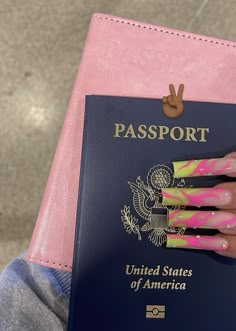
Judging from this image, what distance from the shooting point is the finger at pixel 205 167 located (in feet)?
1.44

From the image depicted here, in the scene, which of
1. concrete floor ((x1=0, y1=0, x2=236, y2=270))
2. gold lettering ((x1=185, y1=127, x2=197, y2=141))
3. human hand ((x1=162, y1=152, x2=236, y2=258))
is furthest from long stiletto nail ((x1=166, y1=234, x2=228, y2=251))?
concrete floor ((x1=0, y1=0, x2=236, y2=270))

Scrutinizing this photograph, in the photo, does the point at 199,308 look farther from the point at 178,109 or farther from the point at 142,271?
the point at 178,109

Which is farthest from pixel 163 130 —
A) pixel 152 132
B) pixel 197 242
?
pixel 197 242

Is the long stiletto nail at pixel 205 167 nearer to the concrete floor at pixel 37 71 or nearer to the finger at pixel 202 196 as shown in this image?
the finger at pixel 202 196

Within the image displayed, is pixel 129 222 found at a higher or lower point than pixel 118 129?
lower

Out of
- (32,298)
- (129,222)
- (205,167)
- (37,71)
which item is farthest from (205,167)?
(37,71)

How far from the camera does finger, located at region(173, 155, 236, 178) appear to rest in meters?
0.44

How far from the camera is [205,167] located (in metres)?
0.45

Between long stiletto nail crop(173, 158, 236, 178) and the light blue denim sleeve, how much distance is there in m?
0.22

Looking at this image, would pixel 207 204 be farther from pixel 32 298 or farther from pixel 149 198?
pixel 32 298

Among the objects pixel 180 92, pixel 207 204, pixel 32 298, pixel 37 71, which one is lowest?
pixel 32 298

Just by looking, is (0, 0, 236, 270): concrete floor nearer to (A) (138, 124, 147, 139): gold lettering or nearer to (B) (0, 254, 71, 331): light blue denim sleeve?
(B) (0, 254, 71, 331): light blue denim sleeve

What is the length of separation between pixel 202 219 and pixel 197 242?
0.03 m

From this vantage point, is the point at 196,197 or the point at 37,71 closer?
the point at 196,197
